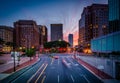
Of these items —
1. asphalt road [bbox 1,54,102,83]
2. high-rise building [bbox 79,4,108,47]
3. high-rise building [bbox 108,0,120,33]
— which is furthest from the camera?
high-rise building [bbox 79,4,108,47]

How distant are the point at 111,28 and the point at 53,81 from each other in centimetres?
6661

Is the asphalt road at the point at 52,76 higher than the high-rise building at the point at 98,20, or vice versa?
the high-rise building at the point at 98,20

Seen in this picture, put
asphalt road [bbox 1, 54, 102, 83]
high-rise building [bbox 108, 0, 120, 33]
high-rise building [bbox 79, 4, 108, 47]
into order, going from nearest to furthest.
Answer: asphalt road [bbox 1, 54, 102, 83], high-rise building [bbox 108, 0, 120, 33], high-rise building [bbox 79, 4, 108, 47]

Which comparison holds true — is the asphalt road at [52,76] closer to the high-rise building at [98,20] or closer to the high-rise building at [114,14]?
the high-rise building at [114,14]

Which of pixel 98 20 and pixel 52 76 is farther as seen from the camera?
pixel 98 20

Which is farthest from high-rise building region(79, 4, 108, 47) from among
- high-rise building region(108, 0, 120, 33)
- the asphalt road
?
the asphalt road

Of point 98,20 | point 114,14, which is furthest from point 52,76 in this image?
point 98,20

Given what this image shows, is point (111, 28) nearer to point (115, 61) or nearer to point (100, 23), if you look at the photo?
point (115, 61)

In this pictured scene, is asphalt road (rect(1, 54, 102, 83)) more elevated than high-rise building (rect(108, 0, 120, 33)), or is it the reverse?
high-rise building (rect(108, 0, 120, 33))

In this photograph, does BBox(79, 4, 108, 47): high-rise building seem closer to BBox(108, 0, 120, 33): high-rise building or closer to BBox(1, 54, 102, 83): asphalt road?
BBox(108, 0, 120, 33): high-rise building

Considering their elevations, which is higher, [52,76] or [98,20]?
[98,20]

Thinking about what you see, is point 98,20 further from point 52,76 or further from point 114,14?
point 52,76

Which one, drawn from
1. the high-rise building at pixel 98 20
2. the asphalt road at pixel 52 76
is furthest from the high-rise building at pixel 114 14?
the high-rise building at pixel 98 20

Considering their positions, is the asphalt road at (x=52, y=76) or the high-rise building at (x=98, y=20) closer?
the asphalt road at (x=52, y=76)
